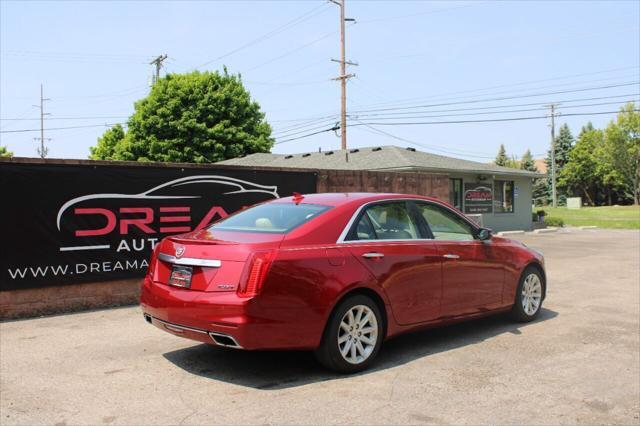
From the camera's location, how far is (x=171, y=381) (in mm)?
4891

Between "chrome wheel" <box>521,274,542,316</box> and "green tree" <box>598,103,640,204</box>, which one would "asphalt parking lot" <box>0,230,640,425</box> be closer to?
"chrome wheel" <box>521,274,542,316</box>

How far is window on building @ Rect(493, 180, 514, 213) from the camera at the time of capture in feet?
92.6

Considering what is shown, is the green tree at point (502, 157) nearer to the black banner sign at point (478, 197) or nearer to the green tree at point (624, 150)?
the green tree at point (624, 150)

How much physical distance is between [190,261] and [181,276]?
0.18m

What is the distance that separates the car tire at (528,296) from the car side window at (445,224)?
116cm

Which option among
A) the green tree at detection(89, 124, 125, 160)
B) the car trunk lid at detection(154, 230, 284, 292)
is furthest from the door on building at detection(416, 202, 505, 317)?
the green tree at detection(89, 124, 125, 160)

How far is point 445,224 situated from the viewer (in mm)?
6395

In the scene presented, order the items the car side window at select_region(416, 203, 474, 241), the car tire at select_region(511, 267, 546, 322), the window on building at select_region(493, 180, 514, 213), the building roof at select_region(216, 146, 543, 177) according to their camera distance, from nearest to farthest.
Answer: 1. the car side window at select_region(416, 203, 474, 241)
2. the car tire at select_region(511, 267, 546, 322)
3. the building roof at select_region(216, 146, 543, 177)
4. the window on building at select_region(493, 180, 514, 213)

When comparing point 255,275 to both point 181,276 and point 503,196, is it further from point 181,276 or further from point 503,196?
point 503,196

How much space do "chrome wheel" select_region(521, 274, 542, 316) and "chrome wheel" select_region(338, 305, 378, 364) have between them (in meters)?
2.75

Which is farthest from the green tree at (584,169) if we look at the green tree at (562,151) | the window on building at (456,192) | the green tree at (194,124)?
the window on building at (456,192)

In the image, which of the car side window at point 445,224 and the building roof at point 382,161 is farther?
the building roof at point 382,161

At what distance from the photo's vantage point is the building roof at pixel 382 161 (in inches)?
974

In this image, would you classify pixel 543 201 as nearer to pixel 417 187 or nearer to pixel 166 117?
pixel 166 117
